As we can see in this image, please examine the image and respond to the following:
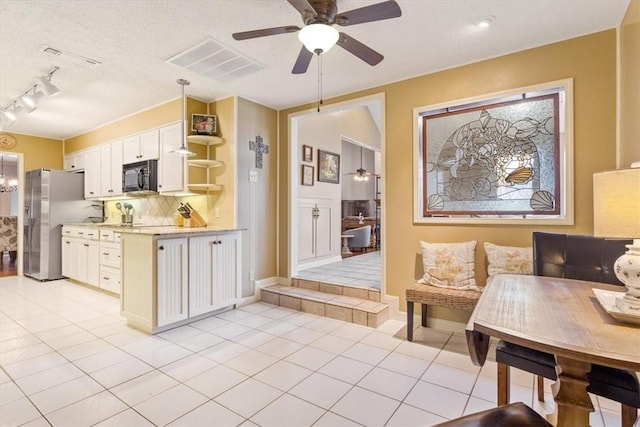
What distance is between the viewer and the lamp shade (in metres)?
1.15

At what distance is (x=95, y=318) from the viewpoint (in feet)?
11.5

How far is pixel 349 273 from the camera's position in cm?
474

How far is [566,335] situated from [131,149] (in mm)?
5281

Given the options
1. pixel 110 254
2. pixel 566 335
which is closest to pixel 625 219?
pixel 566 335

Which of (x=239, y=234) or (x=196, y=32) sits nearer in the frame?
(x=196, y=32)

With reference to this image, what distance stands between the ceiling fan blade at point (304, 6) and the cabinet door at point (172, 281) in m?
2.35

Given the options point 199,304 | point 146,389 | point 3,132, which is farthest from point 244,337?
point 3,132

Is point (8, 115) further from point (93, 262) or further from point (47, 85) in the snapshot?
point (93, 262)

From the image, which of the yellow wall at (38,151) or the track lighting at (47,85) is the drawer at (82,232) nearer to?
the yellow wall at (38,151)

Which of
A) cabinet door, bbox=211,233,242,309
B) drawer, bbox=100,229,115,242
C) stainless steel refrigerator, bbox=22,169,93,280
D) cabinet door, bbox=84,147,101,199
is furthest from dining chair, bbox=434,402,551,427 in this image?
stainless steel refrigerator, bbox=22,169,93,280

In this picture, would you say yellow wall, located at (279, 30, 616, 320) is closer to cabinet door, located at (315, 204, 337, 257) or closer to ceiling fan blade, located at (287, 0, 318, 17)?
ceiling fan blade, located at (287, 0, 318, 17)

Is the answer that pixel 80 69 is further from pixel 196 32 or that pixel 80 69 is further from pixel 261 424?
pixel 261 424

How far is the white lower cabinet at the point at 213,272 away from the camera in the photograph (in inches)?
132

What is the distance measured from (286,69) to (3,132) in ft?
18.6
